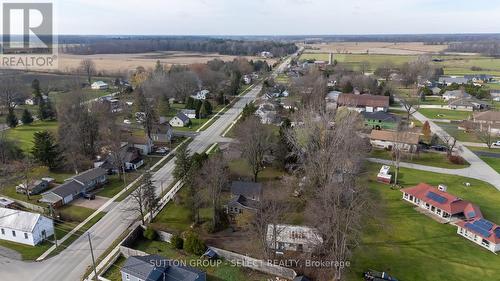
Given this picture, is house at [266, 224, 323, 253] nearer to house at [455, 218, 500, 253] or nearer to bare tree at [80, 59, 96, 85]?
house at [455, 218, 500, 253]

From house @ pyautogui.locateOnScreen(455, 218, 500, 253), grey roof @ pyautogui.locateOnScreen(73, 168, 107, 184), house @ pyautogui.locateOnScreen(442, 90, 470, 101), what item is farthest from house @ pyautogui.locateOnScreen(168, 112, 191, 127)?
house @ pyautogui.locateOnScreen(442, 90, 470, 101)

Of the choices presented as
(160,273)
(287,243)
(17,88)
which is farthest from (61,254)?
(17,88)

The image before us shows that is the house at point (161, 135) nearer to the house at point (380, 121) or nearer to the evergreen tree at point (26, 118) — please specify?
the evergreen tree at point (26, 118)

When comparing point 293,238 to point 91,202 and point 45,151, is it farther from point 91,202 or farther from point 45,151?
point 45,151

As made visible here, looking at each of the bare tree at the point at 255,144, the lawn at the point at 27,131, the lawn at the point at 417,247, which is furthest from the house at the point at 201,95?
the lawn at the point at 417,247

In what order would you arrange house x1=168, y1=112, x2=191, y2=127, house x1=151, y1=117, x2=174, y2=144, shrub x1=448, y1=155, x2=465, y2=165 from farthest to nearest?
1. house x1=168, y1=112, x2=191, y2=127
2. house x1=151, y1=117, x2=174, y2=144
3. shrub x1=448, y1=155, x2=465, y2=165

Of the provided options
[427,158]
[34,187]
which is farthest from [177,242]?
[427,158]
